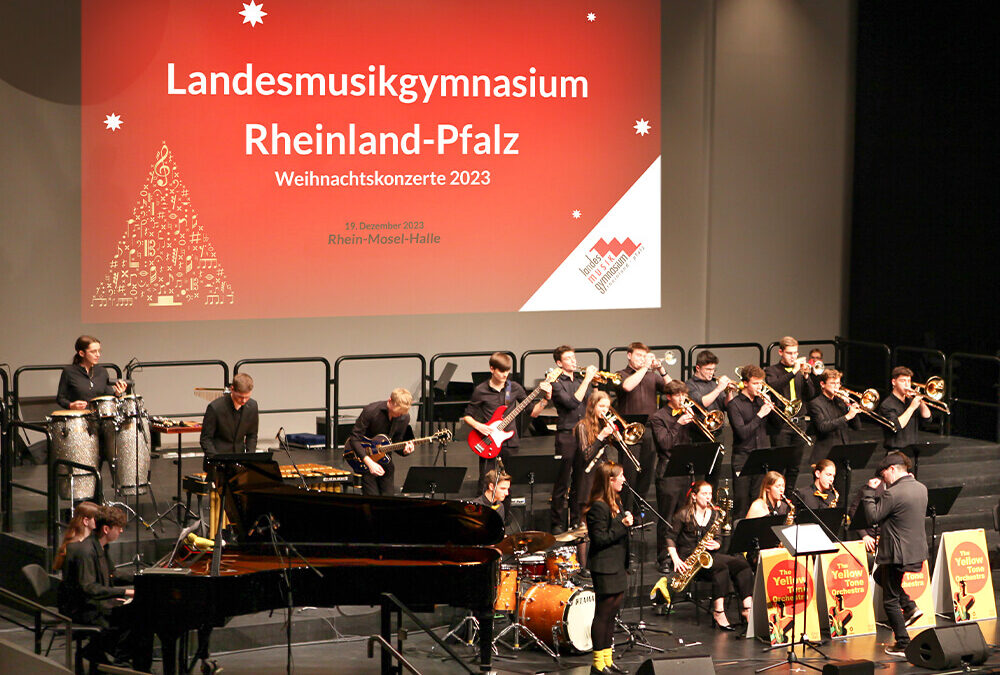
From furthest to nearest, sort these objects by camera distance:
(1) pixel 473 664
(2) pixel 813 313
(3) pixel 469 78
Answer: (2) pixel 813 313 < (3) pixel 469 78 < (1) pixel 473 664

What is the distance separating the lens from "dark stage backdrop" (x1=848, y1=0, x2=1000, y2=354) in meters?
15.8

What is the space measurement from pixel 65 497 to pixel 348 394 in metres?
4.84

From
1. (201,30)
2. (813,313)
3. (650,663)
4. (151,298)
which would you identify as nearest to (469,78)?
(201,30)

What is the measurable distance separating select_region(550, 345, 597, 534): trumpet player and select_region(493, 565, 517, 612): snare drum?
3.89 feet

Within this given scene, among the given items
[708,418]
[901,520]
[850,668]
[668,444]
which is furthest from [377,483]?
[901,520]

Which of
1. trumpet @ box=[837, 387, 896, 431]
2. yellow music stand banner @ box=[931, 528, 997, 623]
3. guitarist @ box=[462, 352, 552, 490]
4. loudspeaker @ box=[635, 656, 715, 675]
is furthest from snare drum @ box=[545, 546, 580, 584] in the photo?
trumpet @ box=[837, 387, 896, 431]

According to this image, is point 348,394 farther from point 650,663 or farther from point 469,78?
point 650,663

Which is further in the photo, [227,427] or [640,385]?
[640,385]

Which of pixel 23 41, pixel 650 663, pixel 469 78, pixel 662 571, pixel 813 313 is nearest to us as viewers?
pixel 650 663

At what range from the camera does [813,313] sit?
17.8m

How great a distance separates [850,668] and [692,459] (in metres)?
2.68

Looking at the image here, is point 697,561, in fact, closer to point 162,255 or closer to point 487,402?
point 487,402

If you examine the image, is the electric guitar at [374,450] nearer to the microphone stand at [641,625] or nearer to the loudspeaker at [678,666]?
the microphone stand at [641,625]

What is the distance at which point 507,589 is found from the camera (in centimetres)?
1100
